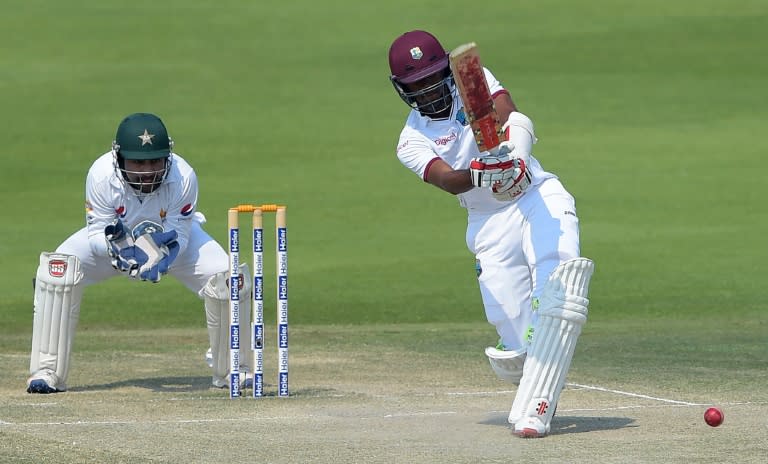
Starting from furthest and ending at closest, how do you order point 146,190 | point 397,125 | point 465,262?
point 397,125 → point 465,262 → point 146,190

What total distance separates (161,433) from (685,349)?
470 centimetres

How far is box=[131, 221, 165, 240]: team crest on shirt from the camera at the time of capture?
7.60 metres

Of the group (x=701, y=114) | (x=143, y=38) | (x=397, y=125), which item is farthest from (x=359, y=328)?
(x=143, y=38)

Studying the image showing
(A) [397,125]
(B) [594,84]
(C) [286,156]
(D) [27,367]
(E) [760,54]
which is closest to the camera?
(D) [27,367]

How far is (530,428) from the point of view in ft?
19.7

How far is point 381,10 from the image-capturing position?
100ft

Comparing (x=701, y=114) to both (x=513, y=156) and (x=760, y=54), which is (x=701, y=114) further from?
(x=513, y=156)

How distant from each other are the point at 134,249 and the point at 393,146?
15.1 metres

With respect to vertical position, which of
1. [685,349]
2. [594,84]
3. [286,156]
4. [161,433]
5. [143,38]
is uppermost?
[143,38]

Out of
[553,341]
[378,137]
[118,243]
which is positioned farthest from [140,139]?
[378,137]

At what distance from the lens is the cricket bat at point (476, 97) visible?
6.09 meters

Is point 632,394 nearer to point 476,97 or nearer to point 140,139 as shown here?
point 476,97

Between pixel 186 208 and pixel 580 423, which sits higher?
pixel 186 208

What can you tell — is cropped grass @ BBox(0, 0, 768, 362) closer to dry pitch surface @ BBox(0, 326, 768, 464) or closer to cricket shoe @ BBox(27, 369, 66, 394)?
A: dry pitch surface @ BBox(0, 326, 768, 464)
